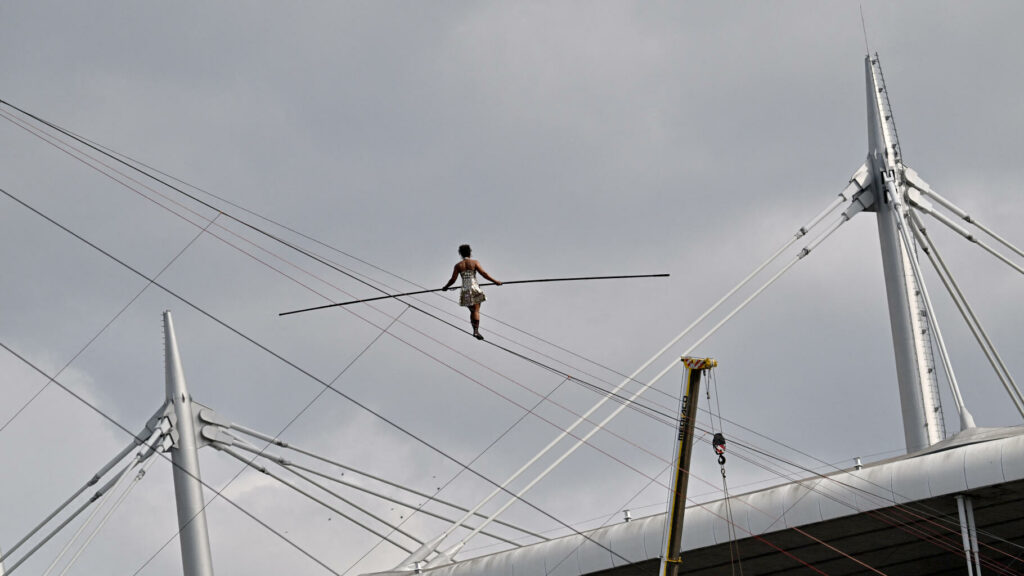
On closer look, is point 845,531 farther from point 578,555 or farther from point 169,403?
point 169,403

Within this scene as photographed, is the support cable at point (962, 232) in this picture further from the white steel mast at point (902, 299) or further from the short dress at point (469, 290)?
the short dress at point (469, 290)

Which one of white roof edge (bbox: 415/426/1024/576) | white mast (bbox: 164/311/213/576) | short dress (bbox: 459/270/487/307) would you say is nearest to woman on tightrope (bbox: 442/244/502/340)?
short dress (bbox: 459/270/487/307)

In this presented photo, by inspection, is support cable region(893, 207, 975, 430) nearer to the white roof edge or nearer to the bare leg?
the white roof edge

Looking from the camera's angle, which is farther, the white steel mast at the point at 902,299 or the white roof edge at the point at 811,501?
the white steel mast at the point at 902,299

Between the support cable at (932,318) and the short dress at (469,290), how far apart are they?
15.2m

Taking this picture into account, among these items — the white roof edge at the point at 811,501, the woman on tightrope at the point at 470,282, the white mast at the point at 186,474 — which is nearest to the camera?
the woman on tightrope at the point at 470,282

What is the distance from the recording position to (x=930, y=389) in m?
42.4

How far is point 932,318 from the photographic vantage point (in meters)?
41.1

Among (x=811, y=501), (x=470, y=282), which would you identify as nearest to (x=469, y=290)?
(x=470, y=282)

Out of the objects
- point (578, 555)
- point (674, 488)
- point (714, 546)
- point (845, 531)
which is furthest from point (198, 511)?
point (674, 488)

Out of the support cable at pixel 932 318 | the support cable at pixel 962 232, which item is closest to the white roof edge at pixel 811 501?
the support cable at pixel 932 318

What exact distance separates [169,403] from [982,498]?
933 inches

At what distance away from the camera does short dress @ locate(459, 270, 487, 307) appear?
27.0m

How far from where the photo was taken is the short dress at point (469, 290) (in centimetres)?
2698
